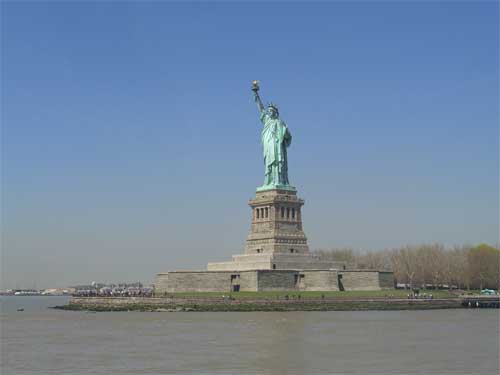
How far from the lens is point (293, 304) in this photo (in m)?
59.0

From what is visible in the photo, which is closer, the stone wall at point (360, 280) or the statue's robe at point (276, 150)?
the stone wall at point (360, 280)

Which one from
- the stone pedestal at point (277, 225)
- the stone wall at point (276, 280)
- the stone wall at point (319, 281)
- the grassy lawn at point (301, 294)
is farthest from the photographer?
the stone pedestal at point (277, 225)

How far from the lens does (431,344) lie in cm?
3638

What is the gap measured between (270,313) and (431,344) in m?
20.4

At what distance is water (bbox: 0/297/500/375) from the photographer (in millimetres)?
30156

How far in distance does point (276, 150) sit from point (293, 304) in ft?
70.1

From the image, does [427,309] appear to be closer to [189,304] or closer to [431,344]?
[189,304]

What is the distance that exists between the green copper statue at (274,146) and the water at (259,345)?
23.9 m

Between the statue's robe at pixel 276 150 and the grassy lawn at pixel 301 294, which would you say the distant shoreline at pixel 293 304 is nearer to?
the grassy lawn at pixel 301 294

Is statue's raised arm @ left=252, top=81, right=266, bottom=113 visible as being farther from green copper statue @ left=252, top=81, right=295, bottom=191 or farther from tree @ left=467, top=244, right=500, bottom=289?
tree @ left=467, top=244, right=500, bottom=289

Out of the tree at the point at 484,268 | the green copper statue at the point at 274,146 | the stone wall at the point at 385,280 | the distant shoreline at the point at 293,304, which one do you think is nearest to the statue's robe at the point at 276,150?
the green copper statue at the point at 274,146

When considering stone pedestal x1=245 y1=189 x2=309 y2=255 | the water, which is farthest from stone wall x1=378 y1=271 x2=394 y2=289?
the water

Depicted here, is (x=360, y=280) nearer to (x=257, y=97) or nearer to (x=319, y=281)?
(x=319, y=281)

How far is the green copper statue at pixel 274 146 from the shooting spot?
250 feet
